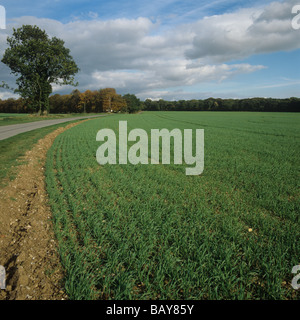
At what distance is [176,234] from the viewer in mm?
3695

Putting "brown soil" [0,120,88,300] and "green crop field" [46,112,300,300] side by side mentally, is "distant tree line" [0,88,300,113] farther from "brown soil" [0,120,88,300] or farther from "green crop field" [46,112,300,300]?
"green crop field" [46,112,300,300]

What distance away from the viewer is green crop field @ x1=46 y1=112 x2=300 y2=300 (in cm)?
265

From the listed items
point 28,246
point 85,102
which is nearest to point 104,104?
point 85,102

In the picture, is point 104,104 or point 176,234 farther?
point 104,104

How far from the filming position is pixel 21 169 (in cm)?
764

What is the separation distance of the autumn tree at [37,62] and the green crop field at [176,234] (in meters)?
40.9

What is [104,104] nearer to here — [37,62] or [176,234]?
[37,62]

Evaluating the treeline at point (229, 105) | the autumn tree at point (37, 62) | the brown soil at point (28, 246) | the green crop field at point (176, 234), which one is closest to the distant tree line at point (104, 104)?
the treeline at point (229, 105)

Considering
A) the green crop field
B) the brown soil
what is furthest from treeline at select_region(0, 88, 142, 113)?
the green crop field

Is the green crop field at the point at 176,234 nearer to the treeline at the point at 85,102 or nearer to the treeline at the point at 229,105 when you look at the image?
the treeline at the point at 85,102

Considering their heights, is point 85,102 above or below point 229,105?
below

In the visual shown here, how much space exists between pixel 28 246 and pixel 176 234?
277 centimetres
